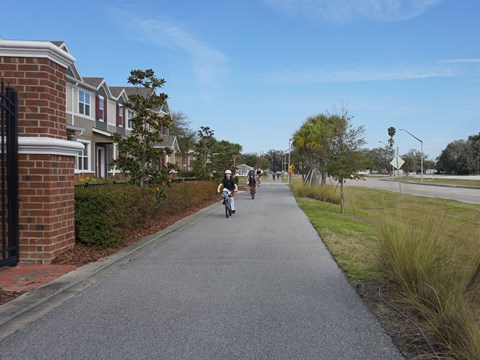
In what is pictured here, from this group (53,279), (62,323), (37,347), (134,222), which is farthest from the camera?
(134,222)

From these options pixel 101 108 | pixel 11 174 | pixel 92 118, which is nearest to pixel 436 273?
pixel 11 174

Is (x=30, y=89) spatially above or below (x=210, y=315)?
above

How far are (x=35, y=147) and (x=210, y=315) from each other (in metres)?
4.01

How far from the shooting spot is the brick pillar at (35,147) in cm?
698

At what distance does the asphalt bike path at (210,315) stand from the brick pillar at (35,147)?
1232 millimetres

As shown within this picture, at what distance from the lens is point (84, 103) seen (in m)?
29.0

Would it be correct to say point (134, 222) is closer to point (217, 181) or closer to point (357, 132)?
point (357, 132)

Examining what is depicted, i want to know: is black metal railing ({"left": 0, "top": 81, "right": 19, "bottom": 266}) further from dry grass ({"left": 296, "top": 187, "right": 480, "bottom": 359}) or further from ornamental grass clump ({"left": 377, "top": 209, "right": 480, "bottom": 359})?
ornamental grass clump ({"left": 377, "top": 209, "right": 480, "bottom": 359})

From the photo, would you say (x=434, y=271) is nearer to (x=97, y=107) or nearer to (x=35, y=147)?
(x=35, y=147)

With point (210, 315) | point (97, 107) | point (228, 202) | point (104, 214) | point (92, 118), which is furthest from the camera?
point (97, 107)

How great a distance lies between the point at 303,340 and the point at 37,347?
2342 millimetres

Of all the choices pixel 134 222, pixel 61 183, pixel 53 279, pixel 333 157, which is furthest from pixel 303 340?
pixel 333 157

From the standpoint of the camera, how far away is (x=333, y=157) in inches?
749

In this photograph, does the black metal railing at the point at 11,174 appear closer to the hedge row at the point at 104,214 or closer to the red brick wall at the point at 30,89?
the red brick wall at the point at 30,89
